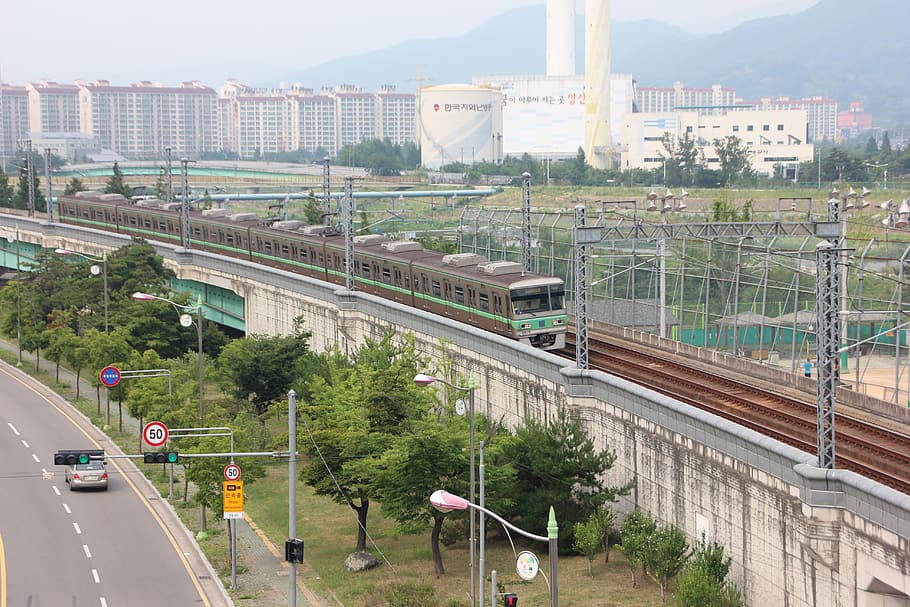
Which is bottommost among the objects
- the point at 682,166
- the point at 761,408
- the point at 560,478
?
the point at 560,478

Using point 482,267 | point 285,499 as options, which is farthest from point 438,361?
point 285,499

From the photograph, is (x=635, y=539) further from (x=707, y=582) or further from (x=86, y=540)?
(x=86, y=540)

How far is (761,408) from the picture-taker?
33750 millimetres

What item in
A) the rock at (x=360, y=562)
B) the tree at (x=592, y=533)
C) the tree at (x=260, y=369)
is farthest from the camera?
the tree at (x=260, y=369)

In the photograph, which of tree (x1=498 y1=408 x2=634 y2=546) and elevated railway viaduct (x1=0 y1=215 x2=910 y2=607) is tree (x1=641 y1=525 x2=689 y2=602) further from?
tree (x1=498 y1=408 x2=634 y2=546)

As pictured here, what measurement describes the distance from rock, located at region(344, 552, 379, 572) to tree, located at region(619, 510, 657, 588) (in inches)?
297

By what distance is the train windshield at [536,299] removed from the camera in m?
43.2

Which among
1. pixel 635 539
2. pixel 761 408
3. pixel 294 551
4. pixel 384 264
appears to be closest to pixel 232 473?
pixel 294 551

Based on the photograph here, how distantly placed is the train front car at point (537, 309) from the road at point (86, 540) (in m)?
13.2

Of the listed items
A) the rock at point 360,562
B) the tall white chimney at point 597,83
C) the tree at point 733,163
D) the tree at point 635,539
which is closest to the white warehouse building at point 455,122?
the tall white chimney at point 597,83

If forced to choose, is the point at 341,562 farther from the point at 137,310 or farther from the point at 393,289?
the point at 137,310

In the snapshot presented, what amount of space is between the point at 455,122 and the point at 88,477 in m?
158

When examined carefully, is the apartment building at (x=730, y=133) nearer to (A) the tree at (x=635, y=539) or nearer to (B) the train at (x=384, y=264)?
(B) the train at (x=384, y=264)

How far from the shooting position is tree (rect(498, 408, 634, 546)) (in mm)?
34344
